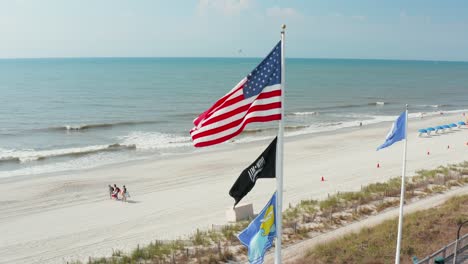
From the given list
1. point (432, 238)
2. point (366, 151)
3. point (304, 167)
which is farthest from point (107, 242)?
point (366, 151)

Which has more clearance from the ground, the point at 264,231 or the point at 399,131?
the point at 399,131

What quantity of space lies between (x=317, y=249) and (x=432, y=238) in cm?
371

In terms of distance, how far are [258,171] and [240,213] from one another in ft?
37.6

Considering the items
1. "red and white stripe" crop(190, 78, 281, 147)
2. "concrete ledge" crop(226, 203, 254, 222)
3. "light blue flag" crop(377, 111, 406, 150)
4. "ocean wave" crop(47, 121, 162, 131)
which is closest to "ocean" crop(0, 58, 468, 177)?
"ocean wave" crop(47, 121, 162, 131)

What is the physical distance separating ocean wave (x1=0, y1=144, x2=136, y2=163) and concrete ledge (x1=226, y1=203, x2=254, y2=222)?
1930 cm

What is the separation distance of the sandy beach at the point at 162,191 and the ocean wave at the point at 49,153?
17.6 ft

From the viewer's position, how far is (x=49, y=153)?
112 ft

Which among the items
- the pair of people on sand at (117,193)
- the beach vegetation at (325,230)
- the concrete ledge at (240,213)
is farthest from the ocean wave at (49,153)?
the beach vegetation at (325,230)

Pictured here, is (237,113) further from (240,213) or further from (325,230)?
(240,213)

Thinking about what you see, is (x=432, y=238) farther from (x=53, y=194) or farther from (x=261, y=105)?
(x=53, y=194)

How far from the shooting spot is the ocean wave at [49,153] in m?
32.4

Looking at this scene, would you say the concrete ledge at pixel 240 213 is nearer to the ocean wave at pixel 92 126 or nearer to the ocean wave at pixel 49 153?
the ocean wave at pixel 49 153

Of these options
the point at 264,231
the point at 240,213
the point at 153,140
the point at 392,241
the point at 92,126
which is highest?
the point at 264,231

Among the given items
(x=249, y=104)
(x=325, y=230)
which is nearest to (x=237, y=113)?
(x=249, y=104)
